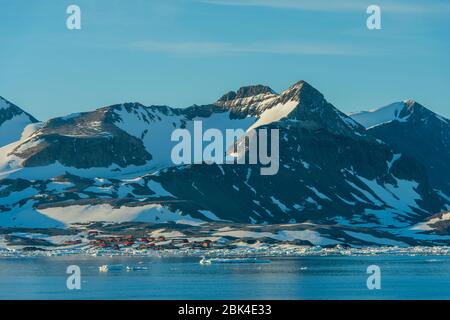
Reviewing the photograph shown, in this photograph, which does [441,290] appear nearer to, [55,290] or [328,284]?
[328,284]
